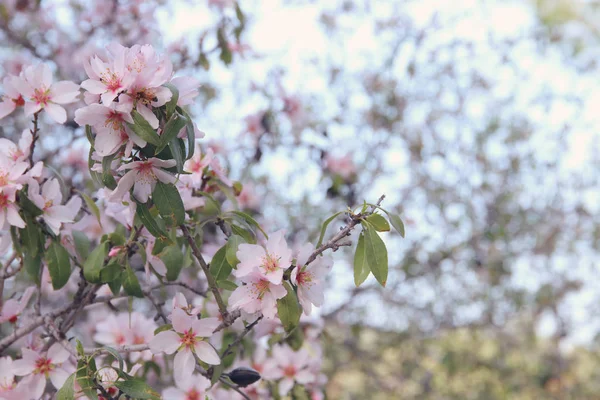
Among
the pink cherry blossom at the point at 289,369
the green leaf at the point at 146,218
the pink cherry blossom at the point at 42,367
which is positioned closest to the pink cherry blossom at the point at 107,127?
the green leaf at the point at 146,218

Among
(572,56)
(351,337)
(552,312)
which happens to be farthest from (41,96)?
(572,56)

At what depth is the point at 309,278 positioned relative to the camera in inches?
42.4

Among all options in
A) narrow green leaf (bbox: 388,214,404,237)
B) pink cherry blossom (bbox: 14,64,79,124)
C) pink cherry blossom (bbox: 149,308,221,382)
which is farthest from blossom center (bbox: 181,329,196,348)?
pink cherry blossom (bbox: 14,64,79,124)

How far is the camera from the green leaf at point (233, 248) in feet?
3.55

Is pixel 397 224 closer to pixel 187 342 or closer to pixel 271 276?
pixel 271 276

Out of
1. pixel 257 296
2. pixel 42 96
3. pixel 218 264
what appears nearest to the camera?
pixel 257 296

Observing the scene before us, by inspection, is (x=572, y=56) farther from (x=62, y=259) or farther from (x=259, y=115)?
(x=62, y=259)

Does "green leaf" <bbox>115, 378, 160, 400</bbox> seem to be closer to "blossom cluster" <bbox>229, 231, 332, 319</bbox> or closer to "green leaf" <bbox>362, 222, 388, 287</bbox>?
"blossom cluster" <bbox>229, 231, 332, 319</bbox>

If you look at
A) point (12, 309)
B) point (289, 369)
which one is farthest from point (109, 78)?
point (289, 369)

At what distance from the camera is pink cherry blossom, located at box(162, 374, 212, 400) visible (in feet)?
4.19

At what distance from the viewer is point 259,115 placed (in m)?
2.36

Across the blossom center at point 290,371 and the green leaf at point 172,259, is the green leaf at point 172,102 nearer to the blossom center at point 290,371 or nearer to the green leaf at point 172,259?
the green leaf at point 172,259

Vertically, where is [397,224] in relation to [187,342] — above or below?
above

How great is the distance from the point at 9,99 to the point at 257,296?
72 cm
